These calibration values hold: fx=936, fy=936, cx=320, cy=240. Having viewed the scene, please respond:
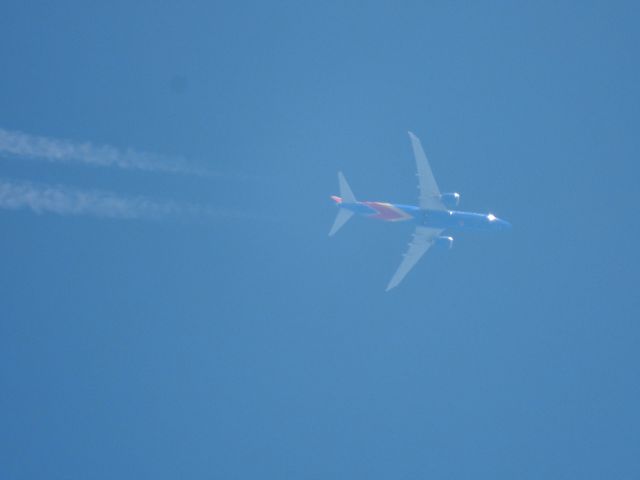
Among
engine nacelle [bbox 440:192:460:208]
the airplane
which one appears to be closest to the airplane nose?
the airplane

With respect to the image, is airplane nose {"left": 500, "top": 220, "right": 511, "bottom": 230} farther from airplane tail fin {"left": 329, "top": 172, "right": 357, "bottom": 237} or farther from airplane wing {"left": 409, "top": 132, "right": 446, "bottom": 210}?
airplane tail fin {"left": 329, "top": 172, "right": 357, "bottom": 237}

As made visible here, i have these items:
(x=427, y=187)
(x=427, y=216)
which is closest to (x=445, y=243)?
(x=427, y=216)

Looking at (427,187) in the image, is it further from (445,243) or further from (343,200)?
(343,200)

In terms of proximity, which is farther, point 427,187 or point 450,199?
point 427,187

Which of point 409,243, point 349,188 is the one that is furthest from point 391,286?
point 349,188

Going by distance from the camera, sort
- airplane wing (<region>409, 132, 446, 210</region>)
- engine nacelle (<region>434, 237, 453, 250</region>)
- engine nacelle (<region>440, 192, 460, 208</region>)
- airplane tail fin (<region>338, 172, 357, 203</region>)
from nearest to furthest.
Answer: engine nacelle (<region>440, 192, 460, 208</region>), airplane wing (<region>409, 132, 446, 210</region>), engine nacelle (<region>434, 237, 453, 250</region>), airplane tail fin (<region>338, 172, 357, 203</region>)

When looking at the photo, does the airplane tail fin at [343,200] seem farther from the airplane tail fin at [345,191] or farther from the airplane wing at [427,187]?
the airplane wing at [427,187]

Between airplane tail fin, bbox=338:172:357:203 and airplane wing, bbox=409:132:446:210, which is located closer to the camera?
airplane wing, bbox=409:132:446:210
